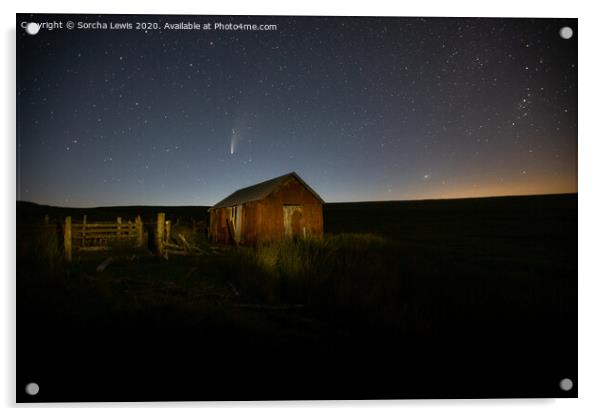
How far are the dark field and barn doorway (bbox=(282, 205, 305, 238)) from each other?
620 cm

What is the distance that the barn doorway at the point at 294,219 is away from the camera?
10211mm

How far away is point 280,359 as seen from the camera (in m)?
3.01

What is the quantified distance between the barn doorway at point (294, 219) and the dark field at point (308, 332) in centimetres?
620

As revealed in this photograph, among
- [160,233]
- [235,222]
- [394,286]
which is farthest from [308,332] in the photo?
[235,222]

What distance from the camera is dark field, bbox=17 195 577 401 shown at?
3.01 m

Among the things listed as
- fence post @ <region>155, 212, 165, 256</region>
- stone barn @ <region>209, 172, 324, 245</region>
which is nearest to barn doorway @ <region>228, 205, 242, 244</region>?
stone barn @ <region>209, 172, 324, 245</region>

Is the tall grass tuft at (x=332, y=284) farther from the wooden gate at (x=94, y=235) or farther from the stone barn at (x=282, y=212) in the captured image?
the stone barn at (x=282, y=212)

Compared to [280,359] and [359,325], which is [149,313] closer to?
[280,359]

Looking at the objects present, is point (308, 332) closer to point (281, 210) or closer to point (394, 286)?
point (394, 286)

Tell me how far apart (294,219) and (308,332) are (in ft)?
24.0

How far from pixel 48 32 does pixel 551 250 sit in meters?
6.51

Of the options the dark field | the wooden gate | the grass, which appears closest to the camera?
the dark field

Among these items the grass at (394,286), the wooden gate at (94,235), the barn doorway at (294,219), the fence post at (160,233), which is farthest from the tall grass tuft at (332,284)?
the barn doorway at (294,219)

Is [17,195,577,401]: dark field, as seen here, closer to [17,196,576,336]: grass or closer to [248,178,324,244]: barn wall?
[17,196,576,336]: grass
